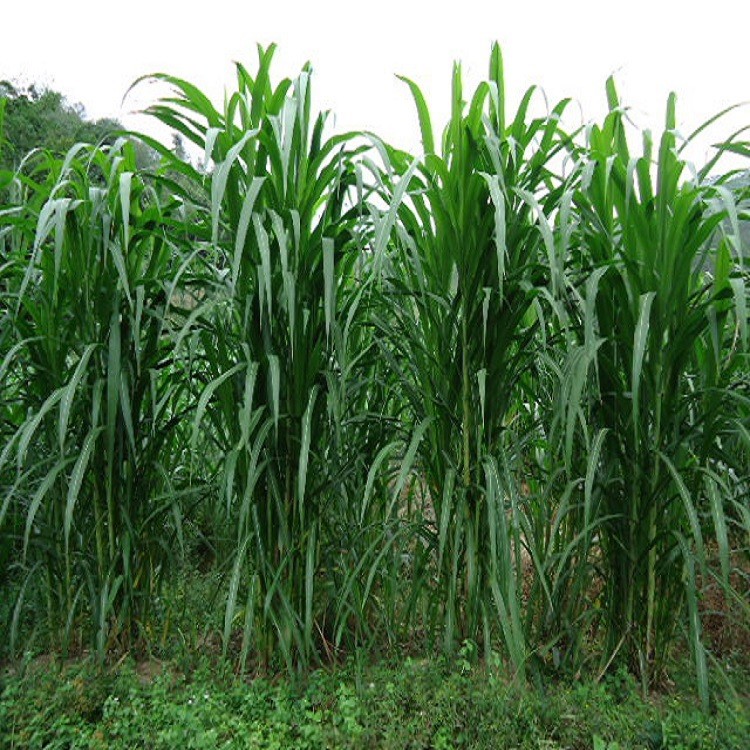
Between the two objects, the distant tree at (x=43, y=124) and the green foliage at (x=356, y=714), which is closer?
the green foliage at (x=356, y=714)

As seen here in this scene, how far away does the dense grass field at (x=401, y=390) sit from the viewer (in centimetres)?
165

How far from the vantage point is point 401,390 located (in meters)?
1.96

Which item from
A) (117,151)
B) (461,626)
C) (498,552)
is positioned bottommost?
(461,626)

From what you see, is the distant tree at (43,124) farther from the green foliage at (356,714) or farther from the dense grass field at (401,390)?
the green foliage at (356,714)

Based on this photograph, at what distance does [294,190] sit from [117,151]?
519 mm

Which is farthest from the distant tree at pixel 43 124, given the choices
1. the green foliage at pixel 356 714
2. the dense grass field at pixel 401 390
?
the green foliage at pixel 356 714

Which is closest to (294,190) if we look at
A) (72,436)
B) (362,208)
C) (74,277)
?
(362,208)

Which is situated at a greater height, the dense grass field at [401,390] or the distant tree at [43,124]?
the distant tree at [43,124]

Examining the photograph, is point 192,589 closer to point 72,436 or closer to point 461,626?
point 72,436

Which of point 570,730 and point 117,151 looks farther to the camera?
point 117,151

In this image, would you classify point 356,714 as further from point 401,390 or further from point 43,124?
point 43,124

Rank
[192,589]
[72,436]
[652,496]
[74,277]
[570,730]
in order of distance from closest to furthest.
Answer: [570,730], [652,496], [74,277], [72,436], [192,589]

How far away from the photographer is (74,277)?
76.9 inches

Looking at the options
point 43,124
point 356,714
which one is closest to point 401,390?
point 356,714
